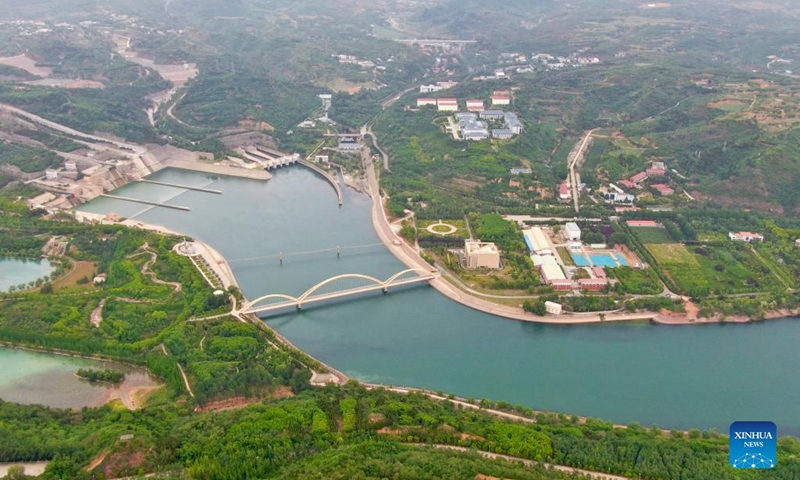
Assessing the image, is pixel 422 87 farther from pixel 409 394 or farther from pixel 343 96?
pixel 409 394

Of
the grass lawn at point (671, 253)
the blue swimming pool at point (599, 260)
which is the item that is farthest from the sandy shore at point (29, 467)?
the grass lawn at point (671, 253)

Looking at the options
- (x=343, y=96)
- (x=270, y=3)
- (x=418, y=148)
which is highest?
(x=270, y=3)

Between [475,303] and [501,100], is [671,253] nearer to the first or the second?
[475,303]

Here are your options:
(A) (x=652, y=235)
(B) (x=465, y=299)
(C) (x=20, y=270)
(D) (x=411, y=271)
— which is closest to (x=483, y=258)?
(B) (x=465, y=299)

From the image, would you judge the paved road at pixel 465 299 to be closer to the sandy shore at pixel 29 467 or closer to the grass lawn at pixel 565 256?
the grass lawn at pixel 565 256

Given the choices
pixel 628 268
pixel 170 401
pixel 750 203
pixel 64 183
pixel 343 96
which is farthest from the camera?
pixel 343 96

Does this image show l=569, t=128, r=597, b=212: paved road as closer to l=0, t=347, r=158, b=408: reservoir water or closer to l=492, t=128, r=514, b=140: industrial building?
l=492, t=128, r=514, b=140: industrial building

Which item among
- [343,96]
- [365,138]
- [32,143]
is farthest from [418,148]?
[32,143]
